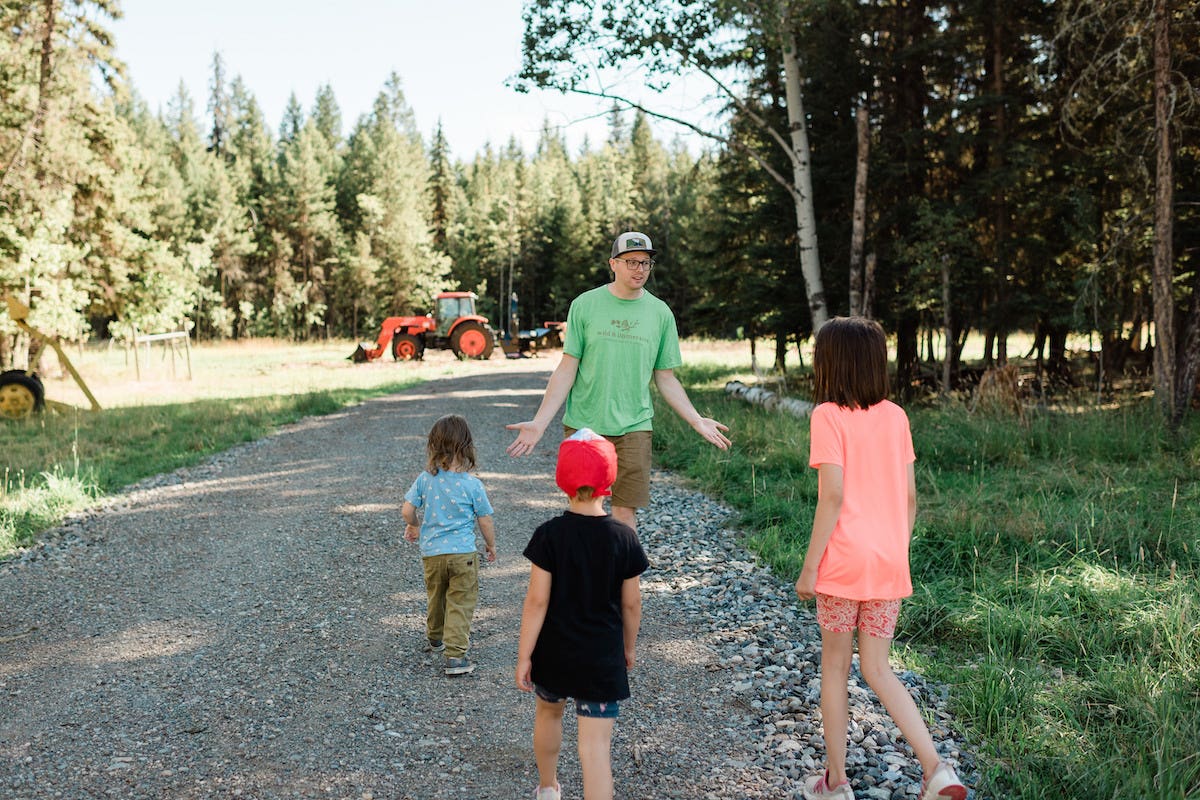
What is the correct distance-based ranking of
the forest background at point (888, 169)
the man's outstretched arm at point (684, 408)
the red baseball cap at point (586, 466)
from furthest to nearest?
the forest background at point (888, 169)
the man's outstretched arm at point (684, 408)
the red baseball cap at point (586, 466)

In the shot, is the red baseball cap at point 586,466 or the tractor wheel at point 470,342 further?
the tractor wheel at point 470,342

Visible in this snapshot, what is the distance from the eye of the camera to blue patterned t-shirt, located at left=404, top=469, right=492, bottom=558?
4.55 meters

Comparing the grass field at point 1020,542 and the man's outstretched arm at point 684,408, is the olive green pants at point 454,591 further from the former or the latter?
the grass field at point 1020,542

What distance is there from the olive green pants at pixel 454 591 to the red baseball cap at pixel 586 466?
1.97m

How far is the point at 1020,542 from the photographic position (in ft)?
20.9

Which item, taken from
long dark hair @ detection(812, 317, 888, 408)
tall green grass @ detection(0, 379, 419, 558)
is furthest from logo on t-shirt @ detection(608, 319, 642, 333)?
tall green grass @ detection(0, 379, 419, 558)

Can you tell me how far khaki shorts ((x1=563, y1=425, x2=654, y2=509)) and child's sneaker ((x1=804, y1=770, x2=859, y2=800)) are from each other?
157 centimetres

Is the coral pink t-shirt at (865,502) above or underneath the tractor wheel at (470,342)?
underneath

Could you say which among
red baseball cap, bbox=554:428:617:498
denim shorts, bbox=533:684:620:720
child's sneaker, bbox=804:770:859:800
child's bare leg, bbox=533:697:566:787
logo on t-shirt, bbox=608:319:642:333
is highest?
logo on t-shirt, bbox=608:319:642:333

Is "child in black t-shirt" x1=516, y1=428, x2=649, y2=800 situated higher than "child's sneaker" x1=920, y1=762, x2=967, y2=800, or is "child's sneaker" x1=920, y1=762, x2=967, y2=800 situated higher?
"child in black t-shirt" x1=516, y1=428, x2=649, y2=800

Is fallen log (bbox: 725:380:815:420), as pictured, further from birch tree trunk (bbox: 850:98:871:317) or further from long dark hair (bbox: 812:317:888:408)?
long dark hair (bbox: 812:317:888:408)

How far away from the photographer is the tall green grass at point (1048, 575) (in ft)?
11.4

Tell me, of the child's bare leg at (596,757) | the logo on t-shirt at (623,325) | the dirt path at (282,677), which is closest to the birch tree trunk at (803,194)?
the dirt path at (282,677)

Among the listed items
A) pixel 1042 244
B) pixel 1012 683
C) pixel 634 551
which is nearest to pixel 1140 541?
pixel 1012 683
